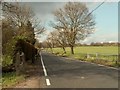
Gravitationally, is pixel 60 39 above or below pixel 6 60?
above

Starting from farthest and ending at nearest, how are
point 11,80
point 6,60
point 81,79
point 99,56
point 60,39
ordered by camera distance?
point 60,39 → point 99,56 → point 6,60 → point 11,80 → point 81,79

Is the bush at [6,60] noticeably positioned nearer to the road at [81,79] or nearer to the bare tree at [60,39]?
the road at [81,79]

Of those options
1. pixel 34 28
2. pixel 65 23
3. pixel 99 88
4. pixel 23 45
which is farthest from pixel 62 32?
pixel 99 88

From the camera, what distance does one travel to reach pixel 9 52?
23.4 metres

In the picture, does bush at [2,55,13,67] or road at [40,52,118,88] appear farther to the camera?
bush at [2,55,13,67]

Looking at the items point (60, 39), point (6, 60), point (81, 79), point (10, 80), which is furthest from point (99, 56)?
point (60, 39)

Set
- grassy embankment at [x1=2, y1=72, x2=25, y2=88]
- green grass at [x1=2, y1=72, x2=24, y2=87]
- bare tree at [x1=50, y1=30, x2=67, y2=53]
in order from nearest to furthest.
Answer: grassy embankment at [x1=2, y1=72, x2=25, y2=88] → green grass at [x1=2, y1=72, x2=24, y2=87] → bare tree at [x1=50, y1=30, x2=67, y2=53]

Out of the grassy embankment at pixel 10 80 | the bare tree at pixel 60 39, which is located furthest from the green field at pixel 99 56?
the grassy embankment at pixel 10 80

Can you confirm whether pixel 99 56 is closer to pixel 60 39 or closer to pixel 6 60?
pixel 6 60

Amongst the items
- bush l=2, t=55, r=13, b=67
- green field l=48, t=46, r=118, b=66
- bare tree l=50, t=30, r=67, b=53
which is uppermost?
bare tree l=50, t=30, r=67, b=53

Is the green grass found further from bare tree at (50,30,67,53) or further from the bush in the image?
bare tree at (50,30,67,53)

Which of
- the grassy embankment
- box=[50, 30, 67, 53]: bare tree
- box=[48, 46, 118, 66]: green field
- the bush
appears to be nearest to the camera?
the grassy embankment

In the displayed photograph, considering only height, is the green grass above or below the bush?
below

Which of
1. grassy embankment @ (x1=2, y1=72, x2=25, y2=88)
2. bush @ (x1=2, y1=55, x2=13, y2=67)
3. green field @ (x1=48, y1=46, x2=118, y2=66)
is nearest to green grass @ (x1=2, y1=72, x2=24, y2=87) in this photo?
grassy embankment @ (x1=2, y1=72, x2=25, y2=88)
